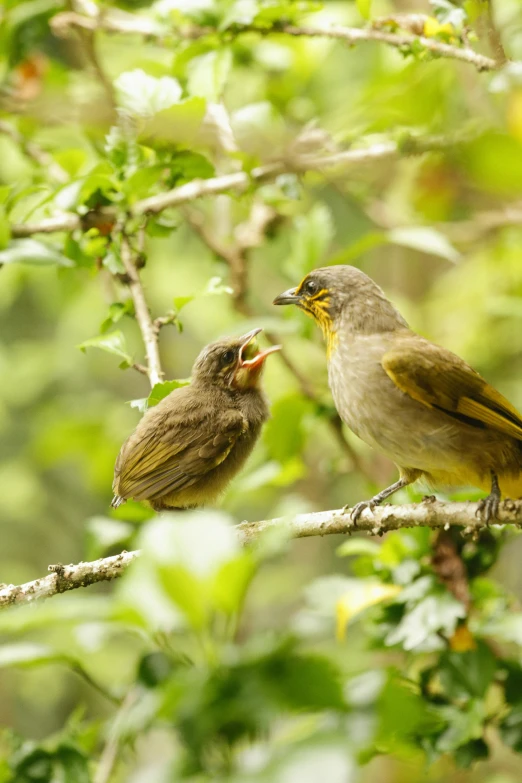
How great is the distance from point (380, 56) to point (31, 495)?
4551 millimetres

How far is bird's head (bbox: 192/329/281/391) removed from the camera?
400cm

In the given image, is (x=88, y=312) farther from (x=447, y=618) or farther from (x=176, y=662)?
(x=176, y=662)

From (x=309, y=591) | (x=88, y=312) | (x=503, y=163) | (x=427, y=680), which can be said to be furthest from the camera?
(x=88, y=312)

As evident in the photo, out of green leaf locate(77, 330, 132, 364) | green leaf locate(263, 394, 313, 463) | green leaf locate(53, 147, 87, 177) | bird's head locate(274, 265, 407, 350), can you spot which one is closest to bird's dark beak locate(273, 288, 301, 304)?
bird's head locate(274, 265, 407, 350)

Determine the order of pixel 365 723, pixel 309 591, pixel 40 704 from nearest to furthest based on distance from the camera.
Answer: pixel 365 723
pixel 309 591
pixel 40 704

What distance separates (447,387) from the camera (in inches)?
136

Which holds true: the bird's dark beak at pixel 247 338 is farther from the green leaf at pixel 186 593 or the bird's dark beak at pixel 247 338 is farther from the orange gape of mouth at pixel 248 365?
the green leaf at pixel 186 593

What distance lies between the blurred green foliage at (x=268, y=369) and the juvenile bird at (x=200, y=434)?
0.13 meters

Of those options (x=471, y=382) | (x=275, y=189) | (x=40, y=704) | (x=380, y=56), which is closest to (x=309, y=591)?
(x=471, y=382)

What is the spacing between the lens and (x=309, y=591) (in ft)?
11.9

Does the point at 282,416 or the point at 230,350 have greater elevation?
the point at 230,350

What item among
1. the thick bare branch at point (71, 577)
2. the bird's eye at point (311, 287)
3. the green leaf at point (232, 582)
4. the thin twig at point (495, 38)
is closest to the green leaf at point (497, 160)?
the green leaf at point (232, 582)

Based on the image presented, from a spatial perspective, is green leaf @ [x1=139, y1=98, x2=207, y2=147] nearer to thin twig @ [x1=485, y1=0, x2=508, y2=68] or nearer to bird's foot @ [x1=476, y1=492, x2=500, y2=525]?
thin twig @ [x1=485, y1=0, x2=508, y2=68]

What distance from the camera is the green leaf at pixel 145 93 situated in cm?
340
